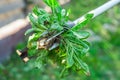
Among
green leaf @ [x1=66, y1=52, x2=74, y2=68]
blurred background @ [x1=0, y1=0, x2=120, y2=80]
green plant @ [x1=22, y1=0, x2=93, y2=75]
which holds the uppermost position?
blurred background @ [x1=0, y1=0, x2=120, y2=80]

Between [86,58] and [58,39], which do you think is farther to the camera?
[86,58]

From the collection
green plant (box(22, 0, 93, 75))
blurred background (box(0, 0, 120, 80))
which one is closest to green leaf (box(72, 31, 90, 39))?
green plant (box(22, 0, 93, 75))

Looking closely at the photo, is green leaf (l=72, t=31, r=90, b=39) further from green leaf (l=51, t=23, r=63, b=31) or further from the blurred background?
the blurred background

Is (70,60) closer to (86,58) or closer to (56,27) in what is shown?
(56,27)

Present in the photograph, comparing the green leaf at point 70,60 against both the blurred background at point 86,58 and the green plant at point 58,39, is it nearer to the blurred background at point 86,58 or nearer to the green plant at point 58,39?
the green plant at point 58,39

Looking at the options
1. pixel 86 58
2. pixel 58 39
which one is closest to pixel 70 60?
pixel 58 39

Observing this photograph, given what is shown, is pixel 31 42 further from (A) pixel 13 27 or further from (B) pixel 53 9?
(A) pixel 13 27

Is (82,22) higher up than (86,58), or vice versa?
(86,58)
